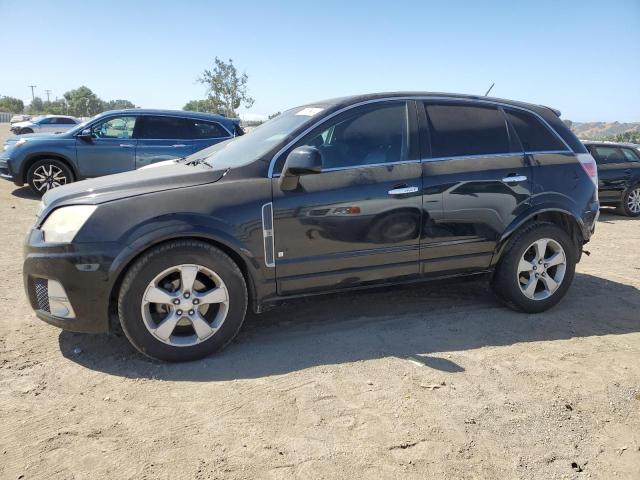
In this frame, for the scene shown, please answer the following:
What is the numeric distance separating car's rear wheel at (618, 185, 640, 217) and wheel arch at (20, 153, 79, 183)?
11.4 m

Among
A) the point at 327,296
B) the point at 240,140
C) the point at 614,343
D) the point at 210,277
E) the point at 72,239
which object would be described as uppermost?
the point at 240,140

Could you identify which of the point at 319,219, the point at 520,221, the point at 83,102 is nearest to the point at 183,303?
the point at 319,219

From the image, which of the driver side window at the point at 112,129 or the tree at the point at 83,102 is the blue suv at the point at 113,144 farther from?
the tree at the point at 83,102

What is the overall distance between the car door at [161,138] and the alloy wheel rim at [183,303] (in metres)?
6.51

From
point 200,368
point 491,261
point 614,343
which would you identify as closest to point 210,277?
point 200,368

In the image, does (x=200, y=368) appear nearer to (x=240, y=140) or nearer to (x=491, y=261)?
(x=240, y=140)

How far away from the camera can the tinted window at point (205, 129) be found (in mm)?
9680

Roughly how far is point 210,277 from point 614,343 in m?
3.08

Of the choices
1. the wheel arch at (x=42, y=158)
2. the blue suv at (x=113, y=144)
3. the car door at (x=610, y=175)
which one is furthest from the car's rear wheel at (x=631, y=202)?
the wheel arch at (x=42, y=158)

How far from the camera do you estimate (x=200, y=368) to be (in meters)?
3.31

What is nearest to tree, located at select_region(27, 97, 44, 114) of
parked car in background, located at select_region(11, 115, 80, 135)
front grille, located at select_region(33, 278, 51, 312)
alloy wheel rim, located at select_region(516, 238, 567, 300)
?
parked car in background, located at select_region(11, 115, 80, 135)

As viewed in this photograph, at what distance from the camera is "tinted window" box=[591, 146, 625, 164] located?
11320 mm

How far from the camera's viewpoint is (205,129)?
9.70 m

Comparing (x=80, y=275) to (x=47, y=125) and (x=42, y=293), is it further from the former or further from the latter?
(x=47, y=125)
